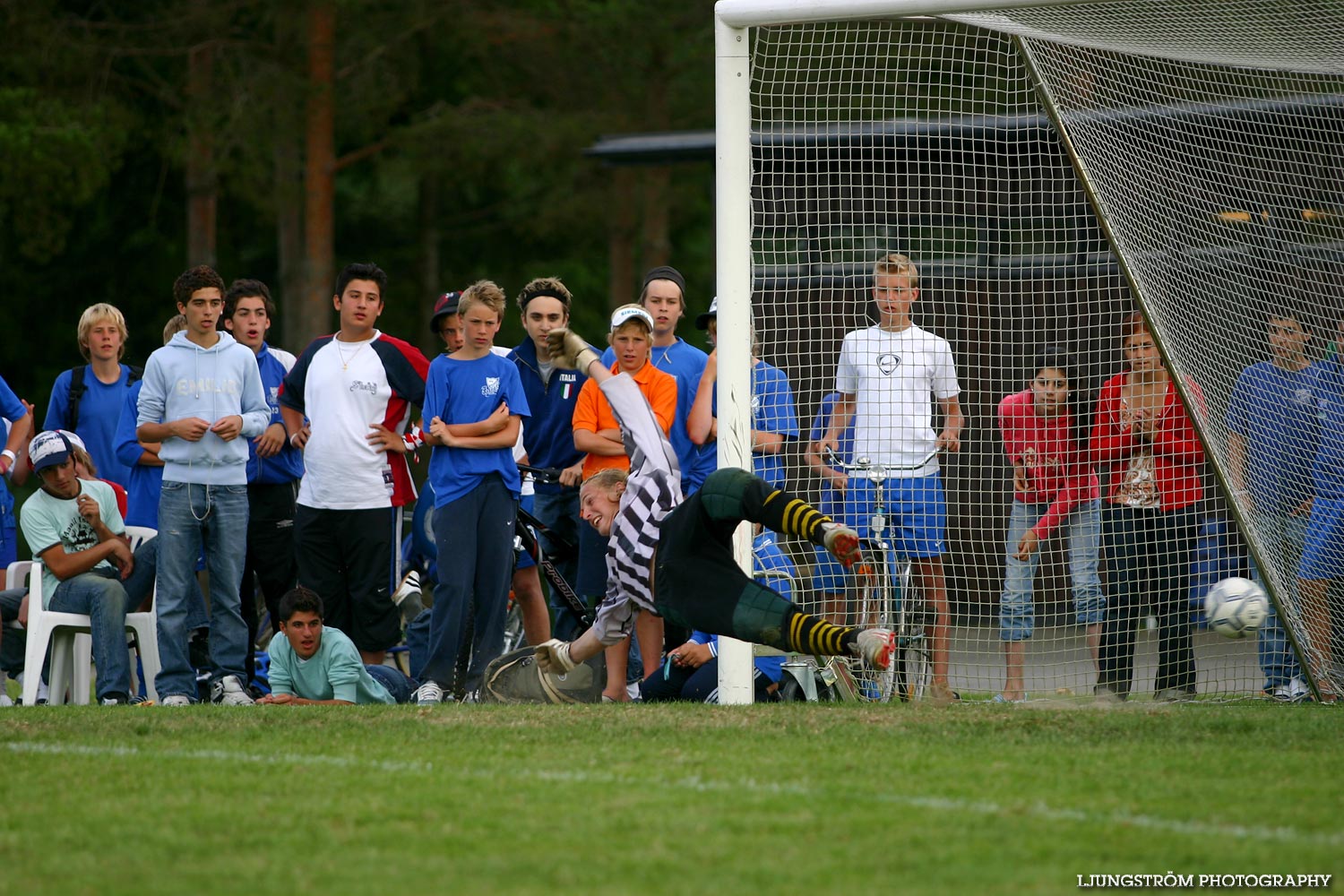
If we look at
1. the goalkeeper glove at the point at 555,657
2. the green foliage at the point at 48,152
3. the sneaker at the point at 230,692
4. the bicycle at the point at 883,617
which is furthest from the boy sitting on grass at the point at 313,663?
the green foliage at the point at 48,152

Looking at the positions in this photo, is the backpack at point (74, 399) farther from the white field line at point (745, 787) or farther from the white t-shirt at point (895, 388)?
the white t-shirt at point (895, 388)

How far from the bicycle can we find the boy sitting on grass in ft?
6.78

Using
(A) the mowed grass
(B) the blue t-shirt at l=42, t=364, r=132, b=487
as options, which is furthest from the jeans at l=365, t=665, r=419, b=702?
(B) the blue t-shirt at l=42, t=364, r=132, b=487

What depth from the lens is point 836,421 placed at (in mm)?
7594

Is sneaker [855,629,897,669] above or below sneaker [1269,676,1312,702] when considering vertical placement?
above

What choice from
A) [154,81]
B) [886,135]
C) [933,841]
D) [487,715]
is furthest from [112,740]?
[154,81]

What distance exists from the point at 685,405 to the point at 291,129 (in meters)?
12.2

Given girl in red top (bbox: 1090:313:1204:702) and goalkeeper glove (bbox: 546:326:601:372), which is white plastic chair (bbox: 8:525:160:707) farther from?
girl in red top (bbox: 1090:313:1204:702)

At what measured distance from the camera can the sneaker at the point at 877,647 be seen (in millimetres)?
5555

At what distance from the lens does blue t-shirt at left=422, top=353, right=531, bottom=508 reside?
24.4 feet

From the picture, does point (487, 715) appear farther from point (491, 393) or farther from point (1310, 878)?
point (1310, 878)

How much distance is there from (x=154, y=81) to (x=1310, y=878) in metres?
18.8

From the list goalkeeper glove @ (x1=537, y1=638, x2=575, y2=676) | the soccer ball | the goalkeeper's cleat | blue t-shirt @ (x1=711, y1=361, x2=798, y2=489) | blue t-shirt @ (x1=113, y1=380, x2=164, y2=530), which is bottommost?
goalkeeper glove @ (x1=537, y1=638, x2=575, y2=676)

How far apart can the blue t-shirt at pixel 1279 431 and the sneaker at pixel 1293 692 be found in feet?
2.72
